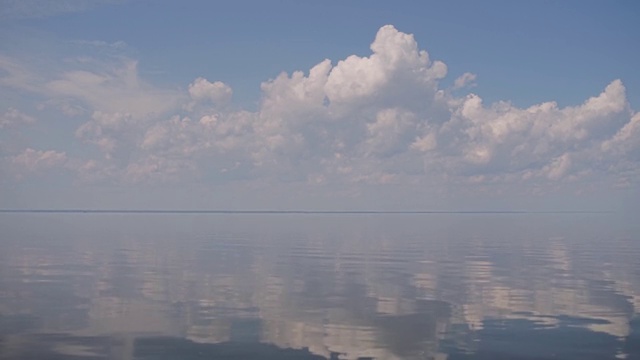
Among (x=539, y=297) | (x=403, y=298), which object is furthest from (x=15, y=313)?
(x=539, y=297)

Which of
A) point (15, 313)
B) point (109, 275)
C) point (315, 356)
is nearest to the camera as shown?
point (315, 356)

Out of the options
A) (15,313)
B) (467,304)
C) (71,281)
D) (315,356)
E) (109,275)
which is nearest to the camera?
(315,356)

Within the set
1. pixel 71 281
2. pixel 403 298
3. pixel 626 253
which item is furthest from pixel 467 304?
pixel 626 253

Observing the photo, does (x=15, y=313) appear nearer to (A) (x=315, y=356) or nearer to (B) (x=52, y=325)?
(B) (x=52, y=325)

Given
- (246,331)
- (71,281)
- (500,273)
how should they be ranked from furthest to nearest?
(500,273), (71,281), (246,331)

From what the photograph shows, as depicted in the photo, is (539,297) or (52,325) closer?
(52,325)

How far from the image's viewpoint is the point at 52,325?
28.6 metres

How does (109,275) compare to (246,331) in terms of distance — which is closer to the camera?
(246,331)

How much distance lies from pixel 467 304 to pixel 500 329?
667 centimetres

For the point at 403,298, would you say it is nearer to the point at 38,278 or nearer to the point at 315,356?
the point at 315,356

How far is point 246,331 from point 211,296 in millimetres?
10280

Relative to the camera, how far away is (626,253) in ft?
237

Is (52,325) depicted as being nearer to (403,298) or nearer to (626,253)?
(403,298)

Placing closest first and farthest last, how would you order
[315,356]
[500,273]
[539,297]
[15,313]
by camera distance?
1. [315,356]
2. [15,313]
3. [539,297]
4. [500,273]
